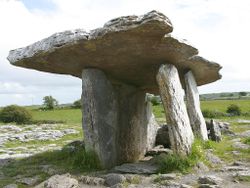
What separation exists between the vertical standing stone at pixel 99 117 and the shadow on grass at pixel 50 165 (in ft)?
0.96

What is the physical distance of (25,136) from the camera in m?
20.4

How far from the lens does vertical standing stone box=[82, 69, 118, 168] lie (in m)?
10.9

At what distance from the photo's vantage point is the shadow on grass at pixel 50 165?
10.2 meters

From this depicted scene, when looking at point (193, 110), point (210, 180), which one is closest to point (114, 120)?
point (193, 110)

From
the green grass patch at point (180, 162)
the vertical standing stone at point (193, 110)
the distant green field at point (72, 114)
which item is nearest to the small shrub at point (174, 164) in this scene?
the green grass patch at point (180, 162)

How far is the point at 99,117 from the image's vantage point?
11.1m

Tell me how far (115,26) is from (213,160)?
438 cm

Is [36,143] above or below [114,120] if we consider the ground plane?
below

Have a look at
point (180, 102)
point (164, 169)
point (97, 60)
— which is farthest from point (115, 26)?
point (164, 169)

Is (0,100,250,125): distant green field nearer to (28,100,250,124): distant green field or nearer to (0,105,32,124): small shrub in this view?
(28,100,250,124): distant green field

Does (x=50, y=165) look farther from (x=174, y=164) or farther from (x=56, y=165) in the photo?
(x=174, y=164)

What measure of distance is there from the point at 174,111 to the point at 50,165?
3951 mm

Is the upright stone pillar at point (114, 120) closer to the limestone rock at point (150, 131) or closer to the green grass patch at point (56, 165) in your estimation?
the limestone rock at point (150, 131)

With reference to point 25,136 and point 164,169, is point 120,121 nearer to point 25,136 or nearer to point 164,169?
point 164,169
